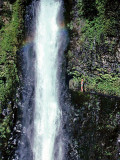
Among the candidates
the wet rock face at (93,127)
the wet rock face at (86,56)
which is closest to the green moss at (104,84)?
the wet rock face at (86,56)

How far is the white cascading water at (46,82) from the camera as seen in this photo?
9602 millimetres

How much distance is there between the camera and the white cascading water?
378 inches

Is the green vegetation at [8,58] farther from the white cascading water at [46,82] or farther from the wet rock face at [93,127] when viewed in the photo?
the wet rock face at [93,127]

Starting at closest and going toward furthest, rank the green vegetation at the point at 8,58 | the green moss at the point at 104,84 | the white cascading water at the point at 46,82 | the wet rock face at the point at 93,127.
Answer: the wet rock face at the point at 93,127 → the green moss at the point at 104,84 → the green vegetation at the point at 8,58 → the white cascading water at the point at 46,82

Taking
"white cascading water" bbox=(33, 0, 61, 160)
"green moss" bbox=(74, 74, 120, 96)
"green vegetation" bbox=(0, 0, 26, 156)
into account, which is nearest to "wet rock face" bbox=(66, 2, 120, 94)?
"green moss" bbox=(74, 74, 120, 96)

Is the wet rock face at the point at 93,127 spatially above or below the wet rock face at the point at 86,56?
below

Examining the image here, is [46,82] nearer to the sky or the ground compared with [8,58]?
nearer to the ground

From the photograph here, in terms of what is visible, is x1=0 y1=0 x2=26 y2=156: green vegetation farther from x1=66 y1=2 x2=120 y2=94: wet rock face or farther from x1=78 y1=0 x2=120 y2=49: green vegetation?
x1=78 y1=0 x2=120 y2=49: green vegetation

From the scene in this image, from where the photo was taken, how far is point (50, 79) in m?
9.88

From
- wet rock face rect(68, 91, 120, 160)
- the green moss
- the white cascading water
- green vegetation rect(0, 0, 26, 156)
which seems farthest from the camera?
the white cascading water

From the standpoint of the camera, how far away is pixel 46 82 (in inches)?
389

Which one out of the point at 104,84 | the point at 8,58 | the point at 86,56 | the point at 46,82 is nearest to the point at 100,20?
the point at 86,56

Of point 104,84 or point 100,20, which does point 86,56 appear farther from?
point 100,20

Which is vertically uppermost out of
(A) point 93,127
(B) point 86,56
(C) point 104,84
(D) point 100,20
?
(D) point 100,20
